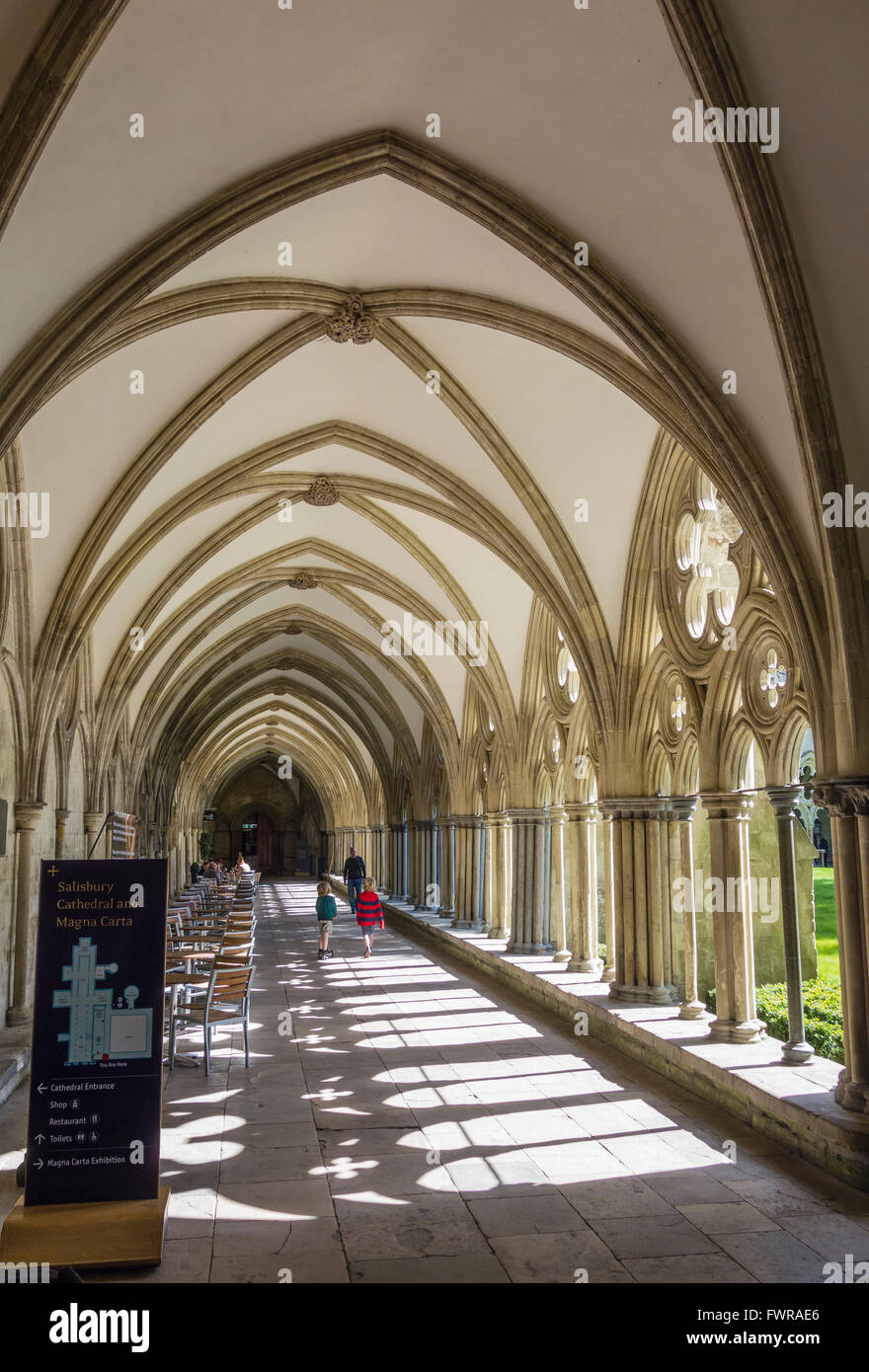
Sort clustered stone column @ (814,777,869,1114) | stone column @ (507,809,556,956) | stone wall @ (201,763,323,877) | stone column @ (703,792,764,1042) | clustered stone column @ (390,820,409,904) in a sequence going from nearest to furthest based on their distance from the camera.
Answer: clustered stone column @ (814,777,869,1114) → stone column @ (703,792,764,1042) → stone column @ (507,809,556,956) → clustered stone column @ (390,820,409,904) → stone wall @ (201,763,323,877)

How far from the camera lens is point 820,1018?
8.87m

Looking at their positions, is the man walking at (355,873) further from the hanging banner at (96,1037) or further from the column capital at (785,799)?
the hanging banner at (96,1037)

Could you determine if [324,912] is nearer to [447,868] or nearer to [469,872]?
[469,872]

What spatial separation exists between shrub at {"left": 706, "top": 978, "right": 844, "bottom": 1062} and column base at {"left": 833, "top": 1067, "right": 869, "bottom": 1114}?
2.44 metres

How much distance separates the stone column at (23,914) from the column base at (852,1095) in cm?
621

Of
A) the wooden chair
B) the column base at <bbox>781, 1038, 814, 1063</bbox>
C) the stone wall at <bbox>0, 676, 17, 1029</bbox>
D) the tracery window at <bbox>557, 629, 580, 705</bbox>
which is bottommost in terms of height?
the column base at <bbox>781, 1038, 814, 1063</bbox>

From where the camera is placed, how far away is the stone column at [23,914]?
8539 millimetres

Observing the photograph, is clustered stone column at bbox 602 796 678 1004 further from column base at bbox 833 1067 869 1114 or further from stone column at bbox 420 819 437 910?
stone column at bbox 420 819 437 910

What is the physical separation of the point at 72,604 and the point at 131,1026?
6.28 metres

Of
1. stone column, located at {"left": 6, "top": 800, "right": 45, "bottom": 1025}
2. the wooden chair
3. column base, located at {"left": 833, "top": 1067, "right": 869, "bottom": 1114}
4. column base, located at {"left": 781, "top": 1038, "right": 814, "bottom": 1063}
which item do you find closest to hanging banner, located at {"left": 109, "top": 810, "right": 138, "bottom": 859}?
stone column, located at {"left": 6, "top": 800, "right": 45, "bottom": 1025}

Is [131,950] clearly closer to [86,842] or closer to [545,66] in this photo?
[545,66]

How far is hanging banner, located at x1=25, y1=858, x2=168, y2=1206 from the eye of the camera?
3943 mm

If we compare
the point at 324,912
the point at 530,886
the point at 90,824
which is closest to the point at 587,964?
the point at 530,886

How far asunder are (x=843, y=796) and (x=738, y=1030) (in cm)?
236
